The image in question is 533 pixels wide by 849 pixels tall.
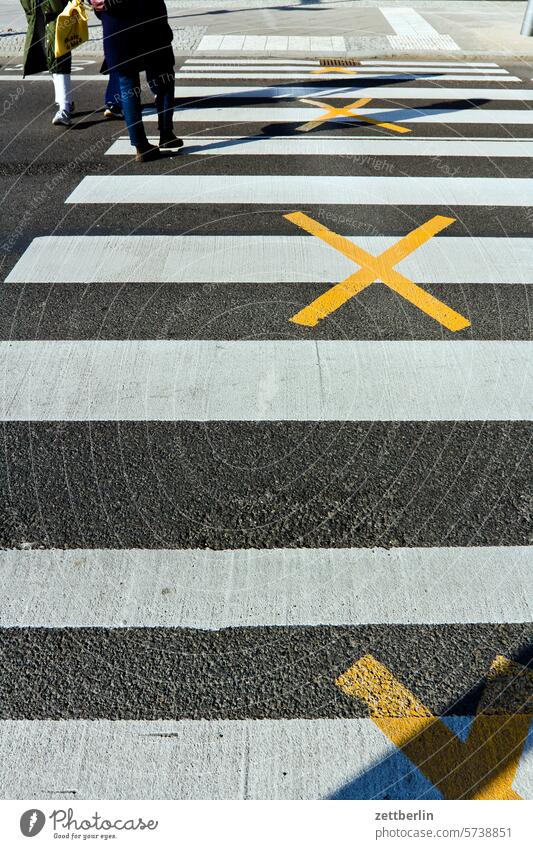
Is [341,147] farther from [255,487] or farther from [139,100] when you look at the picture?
[255,487]

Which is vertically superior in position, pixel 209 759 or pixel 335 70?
pixel 335 70

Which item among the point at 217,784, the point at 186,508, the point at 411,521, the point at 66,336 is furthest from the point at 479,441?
the point at 66,336

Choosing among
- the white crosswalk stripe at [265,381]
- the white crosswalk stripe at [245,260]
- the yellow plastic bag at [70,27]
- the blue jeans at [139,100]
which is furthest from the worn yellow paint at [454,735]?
the yellow plastic bag at [70,27]

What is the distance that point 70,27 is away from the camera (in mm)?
7672

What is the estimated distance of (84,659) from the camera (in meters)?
2.45

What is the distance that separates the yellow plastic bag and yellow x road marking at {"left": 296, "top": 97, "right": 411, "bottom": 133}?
2.53 m

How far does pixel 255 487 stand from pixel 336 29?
13.5 m

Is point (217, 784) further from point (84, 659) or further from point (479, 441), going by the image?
point (479, 441)

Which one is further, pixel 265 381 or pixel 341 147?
pixel 341 147

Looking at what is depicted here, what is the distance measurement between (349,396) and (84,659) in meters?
1.92

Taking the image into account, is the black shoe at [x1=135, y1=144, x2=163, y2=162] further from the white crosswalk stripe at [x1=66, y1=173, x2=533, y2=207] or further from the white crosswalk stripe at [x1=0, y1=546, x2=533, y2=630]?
the white crosswalk stripe at [x1=0, y1=546, x2=533, y2=630]

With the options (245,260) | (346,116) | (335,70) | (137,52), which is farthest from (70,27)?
(335,70)

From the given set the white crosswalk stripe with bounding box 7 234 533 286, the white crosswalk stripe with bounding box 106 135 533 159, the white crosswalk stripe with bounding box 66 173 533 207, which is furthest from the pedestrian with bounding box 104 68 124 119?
the white crosswalk stripe with bounding box 7 234 533 286

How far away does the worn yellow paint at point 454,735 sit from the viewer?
2.14 m
